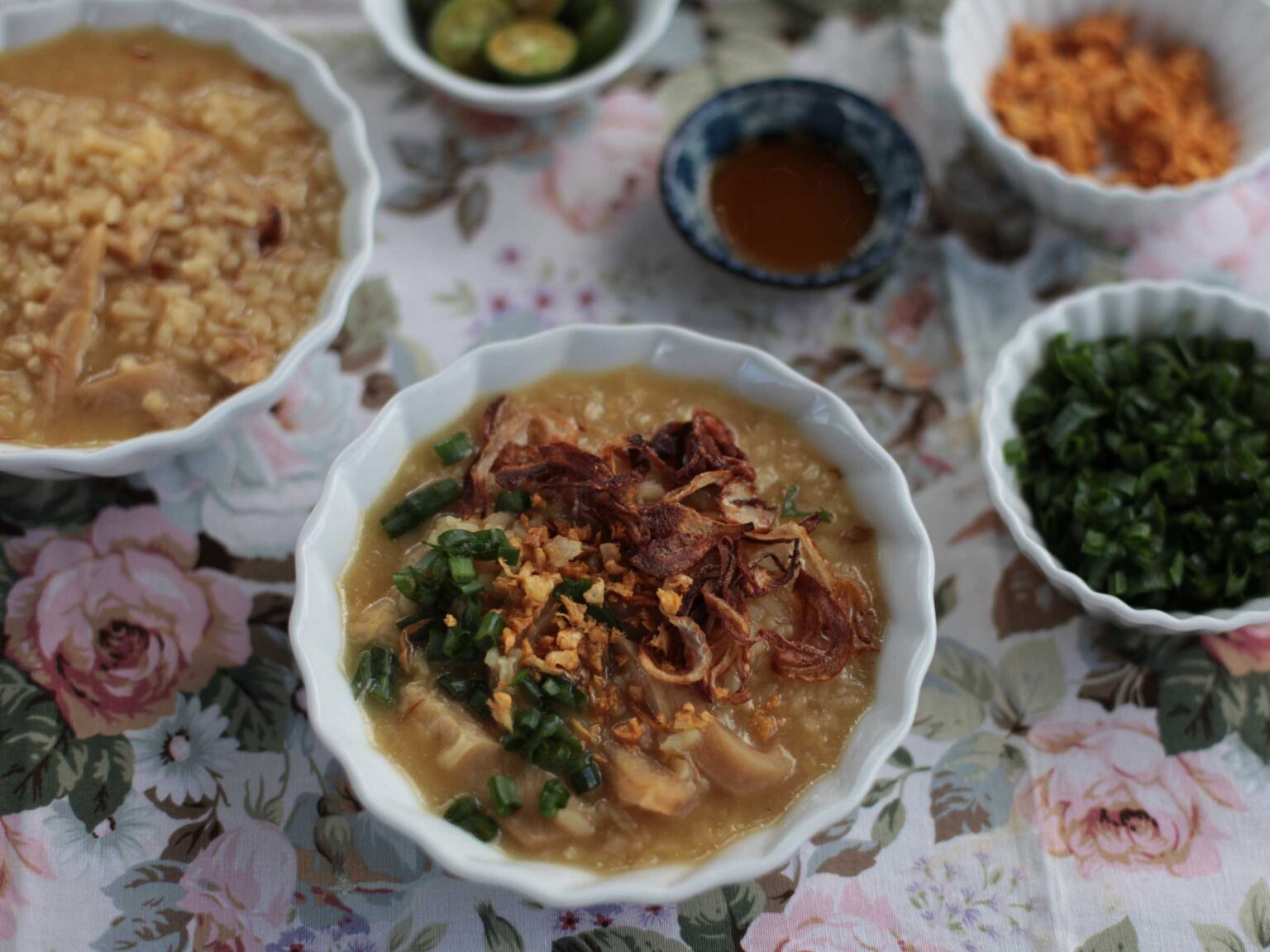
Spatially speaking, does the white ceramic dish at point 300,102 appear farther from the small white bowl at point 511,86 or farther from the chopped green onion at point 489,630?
the chopped green onion at point 489,630

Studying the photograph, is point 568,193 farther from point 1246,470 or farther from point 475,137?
point 1246,470

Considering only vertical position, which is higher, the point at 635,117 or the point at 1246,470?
the point at 635,117

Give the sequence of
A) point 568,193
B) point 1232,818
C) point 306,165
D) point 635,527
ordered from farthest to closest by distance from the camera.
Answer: point 568,193, point 306,165, point 1232,818, point 635,527

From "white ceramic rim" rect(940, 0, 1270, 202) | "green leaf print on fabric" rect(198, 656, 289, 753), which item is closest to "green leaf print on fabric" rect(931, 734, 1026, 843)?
"white ceramic rim" rect(940, 0, 1270, 202)

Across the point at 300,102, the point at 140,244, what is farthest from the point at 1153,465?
the point at 140,244

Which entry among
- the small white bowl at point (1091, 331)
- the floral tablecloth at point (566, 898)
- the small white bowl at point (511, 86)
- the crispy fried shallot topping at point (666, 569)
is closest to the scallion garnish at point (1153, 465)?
the small white bowl at point (1091, 331)

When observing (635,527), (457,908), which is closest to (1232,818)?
(635,527)

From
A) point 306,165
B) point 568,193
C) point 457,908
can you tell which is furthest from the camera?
point 568,193
